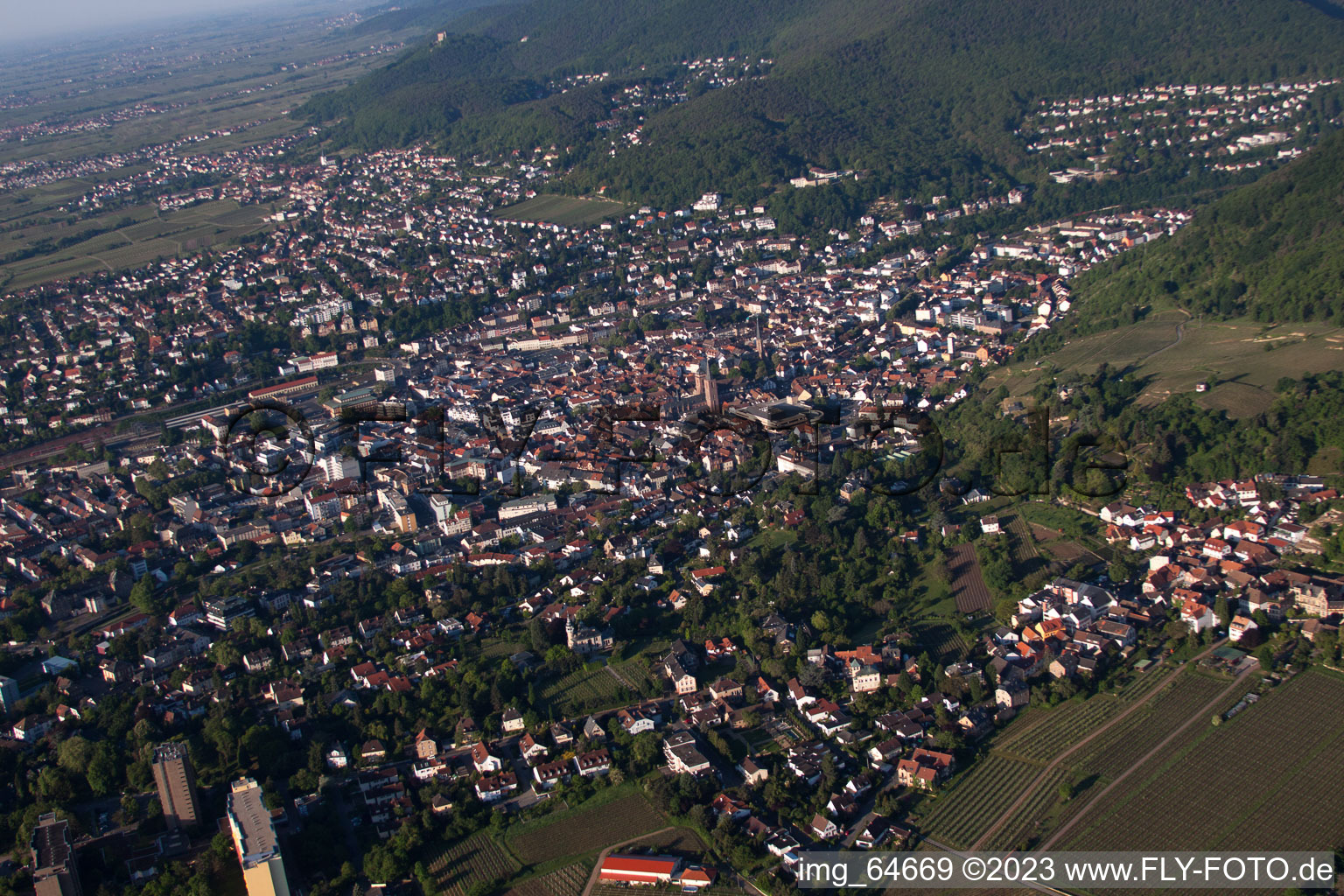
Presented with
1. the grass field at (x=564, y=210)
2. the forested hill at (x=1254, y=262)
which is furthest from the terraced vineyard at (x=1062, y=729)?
the grass field at (x=564, y=210)

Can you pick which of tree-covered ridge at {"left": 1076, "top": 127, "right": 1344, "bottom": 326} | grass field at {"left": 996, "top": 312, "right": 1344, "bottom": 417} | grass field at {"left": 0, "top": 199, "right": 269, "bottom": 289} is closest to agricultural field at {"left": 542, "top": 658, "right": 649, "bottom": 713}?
grass field at {"left": 996, "top": 312, "right": 1344, "bottom": 417}

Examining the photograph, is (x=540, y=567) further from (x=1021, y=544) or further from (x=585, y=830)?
(x=1021, y=544)

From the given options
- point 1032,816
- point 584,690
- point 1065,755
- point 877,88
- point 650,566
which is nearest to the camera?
point 1032,816

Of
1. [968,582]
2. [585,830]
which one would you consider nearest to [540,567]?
[585,830]

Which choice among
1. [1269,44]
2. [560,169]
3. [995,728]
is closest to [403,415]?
[995,728]

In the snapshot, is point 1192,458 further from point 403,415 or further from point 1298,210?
point 403,415

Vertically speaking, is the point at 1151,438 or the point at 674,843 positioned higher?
the point at 1151,438
